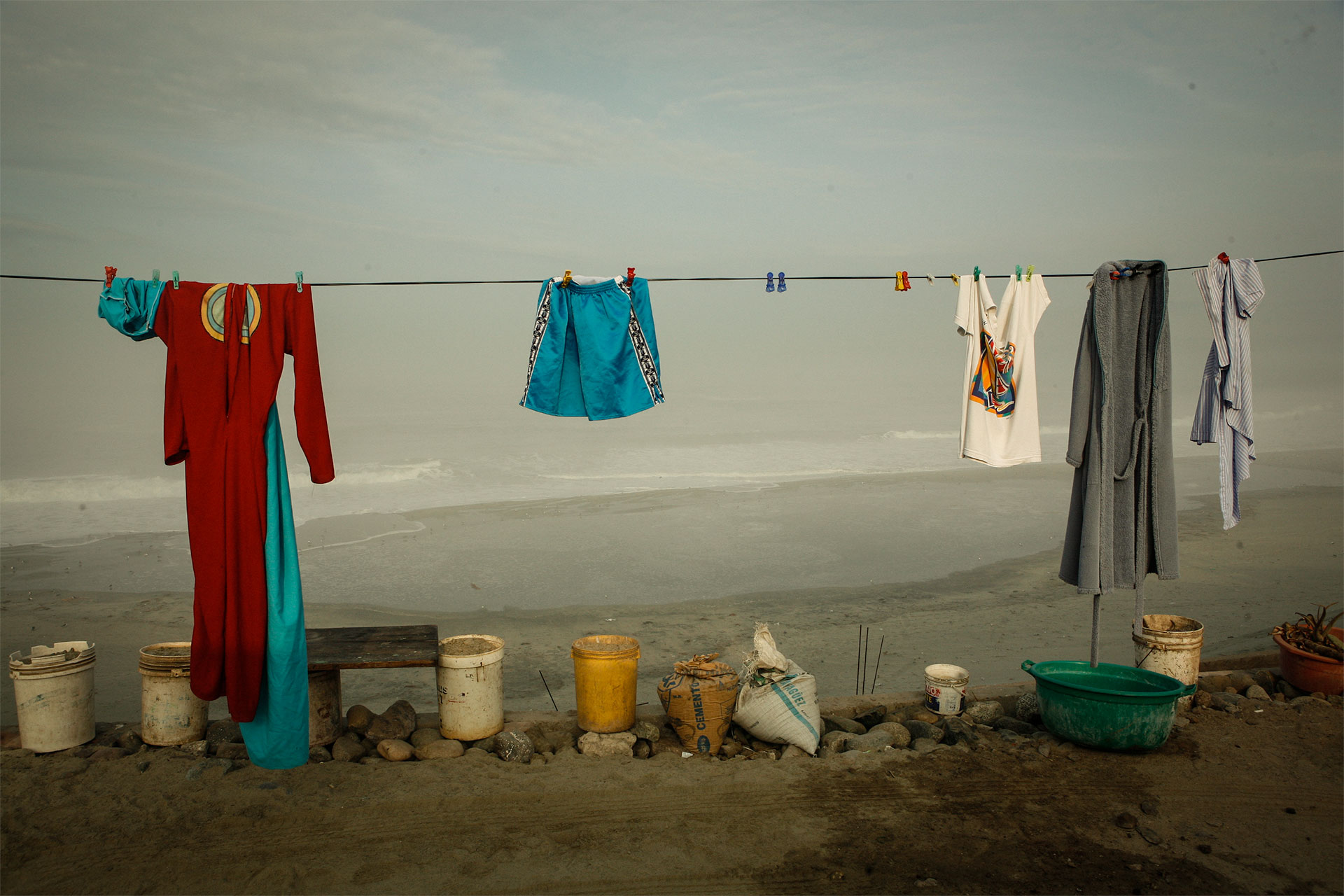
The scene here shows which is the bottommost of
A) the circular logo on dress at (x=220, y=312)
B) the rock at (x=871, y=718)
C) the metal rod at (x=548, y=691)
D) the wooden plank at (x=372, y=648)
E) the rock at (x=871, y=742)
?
the metal rod at (x=548, y=691)

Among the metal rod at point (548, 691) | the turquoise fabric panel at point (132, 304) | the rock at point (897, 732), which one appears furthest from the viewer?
the metal rod at point (548, 691)

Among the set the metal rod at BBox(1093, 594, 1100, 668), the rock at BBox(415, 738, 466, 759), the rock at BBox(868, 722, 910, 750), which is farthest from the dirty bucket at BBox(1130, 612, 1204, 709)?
the rock at BBox(415, 738, 466, 759)

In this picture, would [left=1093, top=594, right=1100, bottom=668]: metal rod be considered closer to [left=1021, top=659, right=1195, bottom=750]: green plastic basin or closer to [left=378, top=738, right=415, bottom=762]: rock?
[left=1021, top=659, right=1195, bottom=750]: green plastic basin

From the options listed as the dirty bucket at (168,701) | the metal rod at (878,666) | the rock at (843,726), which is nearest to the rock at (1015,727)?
the rock at (843,726)

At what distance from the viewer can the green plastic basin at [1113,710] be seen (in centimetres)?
446

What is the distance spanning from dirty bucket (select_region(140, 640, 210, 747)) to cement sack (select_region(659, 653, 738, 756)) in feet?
8.30

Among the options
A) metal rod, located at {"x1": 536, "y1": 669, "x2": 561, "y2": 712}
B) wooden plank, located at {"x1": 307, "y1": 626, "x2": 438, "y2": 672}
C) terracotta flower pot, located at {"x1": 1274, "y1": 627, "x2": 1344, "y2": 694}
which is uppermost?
wooden plank, located at {"x1": 307, "y1": 626, "x2": 438, "y2": 672}

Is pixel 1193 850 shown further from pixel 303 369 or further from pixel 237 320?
pixel 237 320

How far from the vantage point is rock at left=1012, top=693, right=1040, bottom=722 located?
5137mm

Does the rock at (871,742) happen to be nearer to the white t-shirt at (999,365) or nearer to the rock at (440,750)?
the white t-shirt at (999,365)

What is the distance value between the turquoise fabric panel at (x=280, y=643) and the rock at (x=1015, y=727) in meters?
3.82

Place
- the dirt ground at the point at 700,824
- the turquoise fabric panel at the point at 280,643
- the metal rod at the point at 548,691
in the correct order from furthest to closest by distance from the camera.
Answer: the metal rod at the point at 548,691
the turquoise fabric panel at the point at 280,643
the dirt ground at the point at 700,824

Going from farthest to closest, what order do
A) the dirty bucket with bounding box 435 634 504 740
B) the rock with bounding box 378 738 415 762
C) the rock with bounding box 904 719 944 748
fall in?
1. the rock with bounding box 904 719 944 748
2. the dirty bucket with bounding box 435 634 504 740
3. the rock with bounding box 378 738 415 762

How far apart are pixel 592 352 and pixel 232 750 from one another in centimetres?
285
